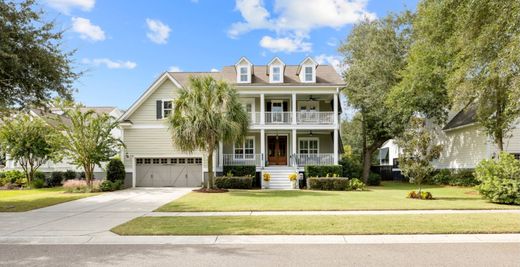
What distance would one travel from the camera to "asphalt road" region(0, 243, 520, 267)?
6.05m

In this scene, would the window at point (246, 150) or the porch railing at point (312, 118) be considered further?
the window at point (246, 150)

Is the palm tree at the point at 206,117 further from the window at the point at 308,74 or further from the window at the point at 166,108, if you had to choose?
the window at the point at 308,74

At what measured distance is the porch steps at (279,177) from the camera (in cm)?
2334

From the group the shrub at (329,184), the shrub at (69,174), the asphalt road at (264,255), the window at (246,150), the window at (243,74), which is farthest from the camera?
the shrub at (69,174)

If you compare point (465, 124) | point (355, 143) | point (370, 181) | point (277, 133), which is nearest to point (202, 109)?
point (277, 133)

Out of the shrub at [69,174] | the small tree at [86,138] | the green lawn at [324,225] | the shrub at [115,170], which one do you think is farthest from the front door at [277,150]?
the green lawn at [324,225]

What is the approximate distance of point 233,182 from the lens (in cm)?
2245

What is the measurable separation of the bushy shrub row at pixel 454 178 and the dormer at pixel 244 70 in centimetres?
1560

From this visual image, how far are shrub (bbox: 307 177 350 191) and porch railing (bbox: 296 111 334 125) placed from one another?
4.53 meters

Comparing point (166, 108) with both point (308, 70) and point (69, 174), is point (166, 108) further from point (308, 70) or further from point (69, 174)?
point (308, 70)

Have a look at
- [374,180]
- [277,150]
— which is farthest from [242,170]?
[374,180]

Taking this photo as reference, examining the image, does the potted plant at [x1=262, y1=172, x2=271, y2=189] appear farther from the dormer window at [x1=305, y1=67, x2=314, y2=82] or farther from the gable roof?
the gable roof

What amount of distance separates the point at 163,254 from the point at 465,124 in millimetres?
24105

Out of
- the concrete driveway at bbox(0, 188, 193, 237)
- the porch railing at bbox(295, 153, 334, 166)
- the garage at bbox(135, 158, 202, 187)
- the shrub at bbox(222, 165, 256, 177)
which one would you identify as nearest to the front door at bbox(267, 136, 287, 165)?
the porch railing at bbox(295, 153, 334, 166)
